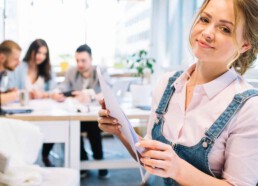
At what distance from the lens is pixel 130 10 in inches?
178

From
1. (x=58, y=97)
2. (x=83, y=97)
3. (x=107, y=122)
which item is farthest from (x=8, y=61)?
(x=107, y=122)

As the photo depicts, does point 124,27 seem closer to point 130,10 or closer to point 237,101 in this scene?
point 130,10

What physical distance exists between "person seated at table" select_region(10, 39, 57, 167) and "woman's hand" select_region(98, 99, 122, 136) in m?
2.31

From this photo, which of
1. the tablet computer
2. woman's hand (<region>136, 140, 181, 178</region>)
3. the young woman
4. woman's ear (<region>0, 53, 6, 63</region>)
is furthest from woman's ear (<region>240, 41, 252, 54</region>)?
woman's ear (<region>0, 53, 6, 63</region>)

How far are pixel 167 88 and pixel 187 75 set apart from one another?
3.3 inches

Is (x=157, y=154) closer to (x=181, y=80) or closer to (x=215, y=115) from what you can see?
(x=215, y=115)

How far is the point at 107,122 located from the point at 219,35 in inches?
16.8

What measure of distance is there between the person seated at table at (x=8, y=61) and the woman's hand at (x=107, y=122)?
1.99m

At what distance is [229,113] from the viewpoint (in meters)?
0.90

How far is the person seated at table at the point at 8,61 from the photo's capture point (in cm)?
299

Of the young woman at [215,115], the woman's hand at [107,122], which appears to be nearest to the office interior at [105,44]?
the woman's hand at [107,122]

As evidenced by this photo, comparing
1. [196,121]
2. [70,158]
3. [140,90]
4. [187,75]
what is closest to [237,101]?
[196,121]

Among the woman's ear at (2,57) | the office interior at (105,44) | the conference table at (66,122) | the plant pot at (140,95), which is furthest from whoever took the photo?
the woman's ear at (2,57)

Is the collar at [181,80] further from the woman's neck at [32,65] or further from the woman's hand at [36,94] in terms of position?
the woman's neck at [32,65]
